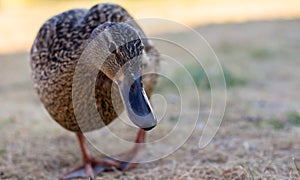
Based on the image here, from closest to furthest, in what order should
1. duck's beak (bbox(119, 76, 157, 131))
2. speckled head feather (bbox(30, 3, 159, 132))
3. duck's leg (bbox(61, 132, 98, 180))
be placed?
1. duck's beak (bbox(119, 76, 157, 131))
2. speckled head feather (bbox(30, 3, 159, 132))
3. duck's leg (bbox(61, 132, 98, 180))

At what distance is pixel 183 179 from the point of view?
146 inches

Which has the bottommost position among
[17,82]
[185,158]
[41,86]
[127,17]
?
[17,82]

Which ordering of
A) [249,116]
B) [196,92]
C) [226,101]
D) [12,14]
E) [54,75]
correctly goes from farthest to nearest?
[12,14]
[196,92]
[226,101]
[249,116]
[54,75]

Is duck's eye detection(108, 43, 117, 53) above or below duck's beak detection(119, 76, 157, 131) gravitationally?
above

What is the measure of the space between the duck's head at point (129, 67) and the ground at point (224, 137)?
1043 mm

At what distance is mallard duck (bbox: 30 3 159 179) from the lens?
2885mm

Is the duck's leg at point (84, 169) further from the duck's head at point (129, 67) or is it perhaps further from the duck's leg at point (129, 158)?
the duck's head at point (129, 67)

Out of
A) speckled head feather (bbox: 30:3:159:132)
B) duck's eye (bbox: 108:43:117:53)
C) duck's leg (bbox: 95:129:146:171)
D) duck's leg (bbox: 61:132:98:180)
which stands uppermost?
duck's eye (bbox: 108:43:117:53)

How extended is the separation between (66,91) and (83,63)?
1.03 ft

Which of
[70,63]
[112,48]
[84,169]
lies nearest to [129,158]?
→ [84,169]

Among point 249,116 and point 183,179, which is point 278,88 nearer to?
point 249,116

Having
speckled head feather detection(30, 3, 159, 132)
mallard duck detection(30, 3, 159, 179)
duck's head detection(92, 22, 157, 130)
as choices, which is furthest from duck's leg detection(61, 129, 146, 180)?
duck's head detection(92, 22, 157, 130)

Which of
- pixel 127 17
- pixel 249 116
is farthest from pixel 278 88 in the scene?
pixel 127 17

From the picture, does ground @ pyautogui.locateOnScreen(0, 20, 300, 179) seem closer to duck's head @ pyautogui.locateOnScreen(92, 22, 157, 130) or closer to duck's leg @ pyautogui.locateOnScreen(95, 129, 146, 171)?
duck's leg @ pyautogui.locateOnScreen(95, 129, 146, 171)
